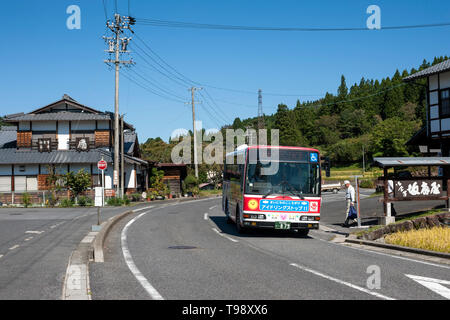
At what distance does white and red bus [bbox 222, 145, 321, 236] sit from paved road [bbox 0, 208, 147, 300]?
18.8 feet

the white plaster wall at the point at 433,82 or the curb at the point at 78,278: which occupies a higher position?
the white plaster wall at the point at 433,82

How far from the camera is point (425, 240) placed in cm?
1275

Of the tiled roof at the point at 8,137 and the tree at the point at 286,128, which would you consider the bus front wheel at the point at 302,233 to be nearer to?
the tiled roof at the point at 8,137

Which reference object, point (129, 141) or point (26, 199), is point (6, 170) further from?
point (129, 141)

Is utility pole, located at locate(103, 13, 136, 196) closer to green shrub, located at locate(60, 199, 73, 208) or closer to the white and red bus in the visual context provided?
green shrub, located at locate(60, 199, 73, 208)

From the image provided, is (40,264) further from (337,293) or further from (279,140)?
(279,140)

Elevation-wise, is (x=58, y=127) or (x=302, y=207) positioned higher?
(x=58, y=127)

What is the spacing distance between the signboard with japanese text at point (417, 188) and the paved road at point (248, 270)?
4.92 m

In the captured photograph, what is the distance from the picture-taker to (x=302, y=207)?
15617 mm

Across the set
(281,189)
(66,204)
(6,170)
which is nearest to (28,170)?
(6,170)

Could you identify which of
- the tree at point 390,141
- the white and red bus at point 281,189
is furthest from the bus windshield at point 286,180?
the tree at point 390,141

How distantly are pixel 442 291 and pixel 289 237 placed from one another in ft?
29.4

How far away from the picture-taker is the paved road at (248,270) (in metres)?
7.26
